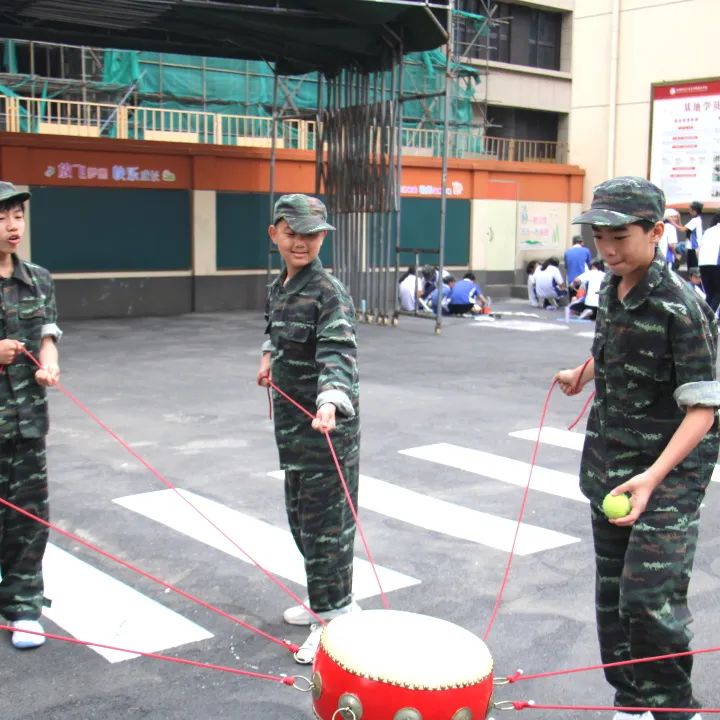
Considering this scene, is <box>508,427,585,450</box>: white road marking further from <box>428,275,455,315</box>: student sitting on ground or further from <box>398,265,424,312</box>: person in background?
<box>428,275,455,315</box>: student sitting on ground

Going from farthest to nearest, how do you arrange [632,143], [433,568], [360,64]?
[632,143] < [360,64] < [433,568]

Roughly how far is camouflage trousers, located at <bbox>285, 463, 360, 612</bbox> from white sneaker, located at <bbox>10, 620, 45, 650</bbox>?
1.24 metres

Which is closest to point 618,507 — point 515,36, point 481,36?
point 481,36

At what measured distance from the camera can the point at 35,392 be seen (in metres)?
4.74

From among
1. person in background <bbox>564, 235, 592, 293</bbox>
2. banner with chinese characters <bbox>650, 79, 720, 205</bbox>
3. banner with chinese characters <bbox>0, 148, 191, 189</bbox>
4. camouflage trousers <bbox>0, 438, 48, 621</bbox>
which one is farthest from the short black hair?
banner with chinese characters <bbox>650, 79, 720, 205</bbox>

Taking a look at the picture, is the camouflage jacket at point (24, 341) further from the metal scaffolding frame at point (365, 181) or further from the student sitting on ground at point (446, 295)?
the student sitting on ground at point (446, 295)

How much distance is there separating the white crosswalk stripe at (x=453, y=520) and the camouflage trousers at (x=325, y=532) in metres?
1.70

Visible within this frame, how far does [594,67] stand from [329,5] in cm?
1322

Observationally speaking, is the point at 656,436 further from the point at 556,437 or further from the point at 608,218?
the point at 556,437

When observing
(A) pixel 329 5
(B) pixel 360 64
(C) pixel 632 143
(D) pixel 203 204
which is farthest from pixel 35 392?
(C) pixel 632 143

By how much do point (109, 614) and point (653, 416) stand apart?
289 cm

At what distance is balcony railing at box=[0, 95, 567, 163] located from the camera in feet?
79.2

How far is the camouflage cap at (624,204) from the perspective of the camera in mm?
3387

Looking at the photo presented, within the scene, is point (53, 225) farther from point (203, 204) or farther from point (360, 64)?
point (360, 64)
